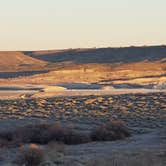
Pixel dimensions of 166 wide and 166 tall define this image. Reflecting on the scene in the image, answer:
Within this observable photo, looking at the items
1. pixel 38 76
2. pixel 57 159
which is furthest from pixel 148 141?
pixel 38 76

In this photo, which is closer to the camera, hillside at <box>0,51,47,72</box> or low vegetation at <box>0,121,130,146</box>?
low vegetation at <box>0,121,130,146</box>

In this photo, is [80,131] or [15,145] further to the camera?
[80,131]

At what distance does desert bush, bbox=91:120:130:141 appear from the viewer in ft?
108

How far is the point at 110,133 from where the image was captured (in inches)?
1305

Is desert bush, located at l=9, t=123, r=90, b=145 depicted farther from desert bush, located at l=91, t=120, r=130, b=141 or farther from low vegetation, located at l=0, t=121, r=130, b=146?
desert bush, located at l=91, t=120, r=130, b=141

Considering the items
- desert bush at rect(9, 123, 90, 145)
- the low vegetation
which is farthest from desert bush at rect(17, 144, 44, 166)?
desert bush at rect(9, 123, 90, 145)

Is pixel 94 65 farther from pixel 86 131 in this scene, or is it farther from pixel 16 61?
pixel 86 131

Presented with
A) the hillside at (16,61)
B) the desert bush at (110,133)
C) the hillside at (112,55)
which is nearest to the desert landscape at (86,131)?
the desert bush at (110,133)

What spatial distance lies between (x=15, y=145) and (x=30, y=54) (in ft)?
503

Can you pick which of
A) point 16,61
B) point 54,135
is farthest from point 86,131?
point 16,61

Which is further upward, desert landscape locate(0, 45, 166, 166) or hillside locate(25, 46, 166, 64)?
desert landscape locate(0, 45, 166, 166)

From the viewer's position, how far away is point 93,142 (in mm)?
32031

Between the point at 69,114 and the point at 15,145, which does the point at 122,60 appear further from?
the point at 15,145

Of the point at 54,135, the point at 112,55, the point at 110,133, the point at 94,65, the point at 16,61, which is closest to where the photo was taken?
the point at 54,135
